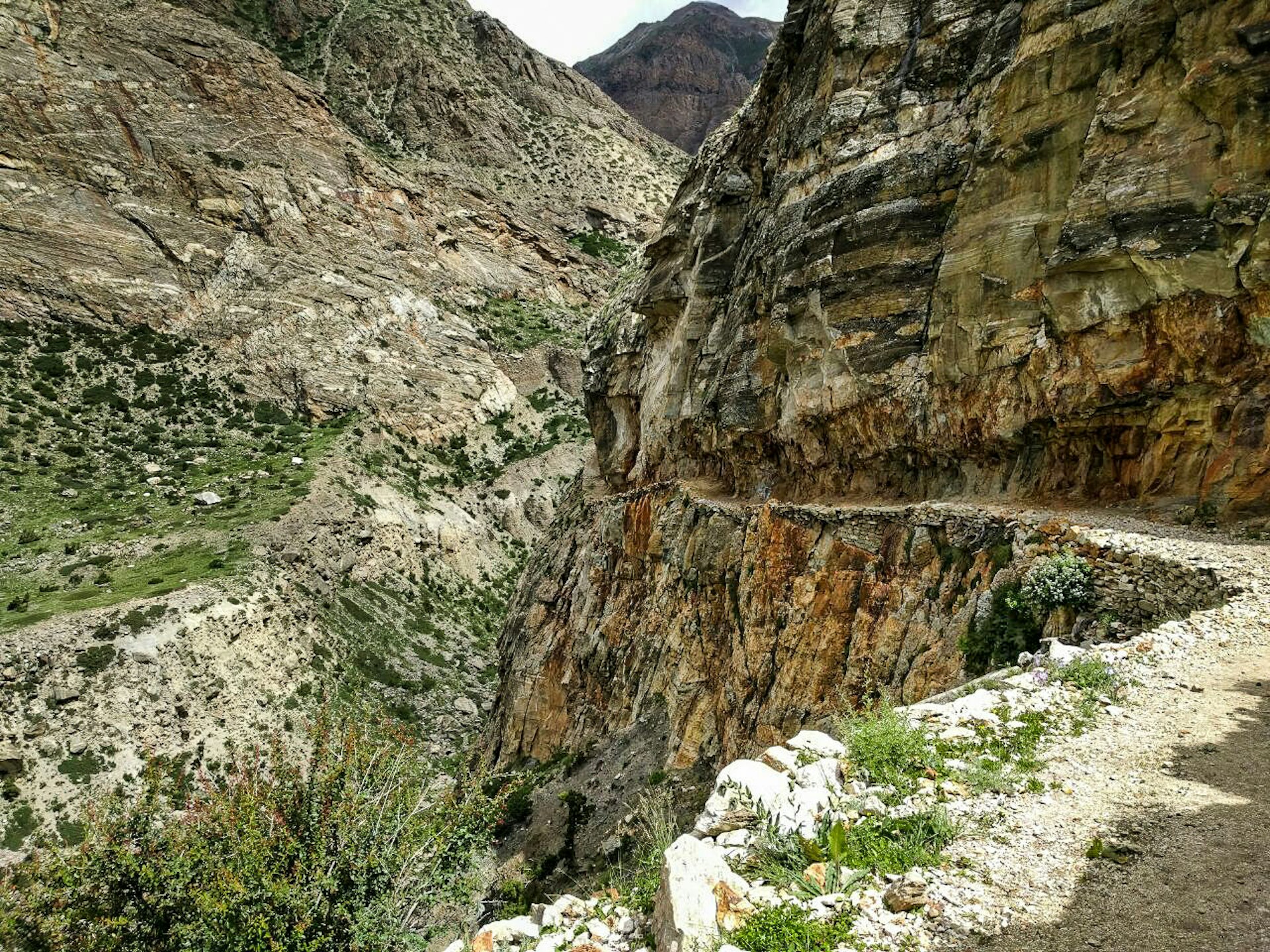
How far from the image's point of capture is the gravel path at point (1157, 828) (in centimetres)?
426

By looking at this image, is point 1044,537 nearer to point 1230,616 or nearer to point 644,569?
point 1230,616

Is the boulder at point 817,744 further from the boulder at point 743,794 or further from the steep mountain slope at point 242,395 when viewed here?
the steep mountain slope at point 242,395

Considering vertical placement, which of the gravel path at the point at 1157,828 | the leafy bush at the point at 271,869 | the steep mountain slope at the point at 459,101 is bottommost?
the leafy bush at the point at 271,869

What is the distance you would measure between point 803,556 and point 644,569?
9.79 m

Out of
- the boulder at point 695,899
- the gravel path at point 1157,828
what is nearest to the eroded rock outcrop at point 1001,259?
the gravel path at point 1157,828

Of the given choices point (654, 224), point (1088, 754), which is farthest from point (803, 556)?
point (654, 224)

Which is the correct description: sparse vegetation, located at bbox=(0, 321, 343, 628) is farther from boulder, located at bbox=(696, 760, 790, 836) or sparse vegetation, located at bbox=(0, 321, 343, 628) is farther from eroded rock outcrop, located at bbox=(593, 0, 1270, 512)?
boulder, located at bbox=(696, 760, 790, 836)

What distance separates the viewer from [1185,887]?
4.51 m

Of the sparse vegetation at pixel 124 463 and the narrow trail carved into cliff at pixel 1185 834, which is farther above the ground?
the narrow trail carved into cliff at pixel 1185 834

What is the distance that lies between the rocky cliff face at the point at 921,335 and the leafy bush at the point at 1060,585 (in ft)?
2.75

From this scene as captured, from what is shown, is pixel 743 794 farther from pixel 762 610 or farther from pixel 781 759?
pixel 762 610

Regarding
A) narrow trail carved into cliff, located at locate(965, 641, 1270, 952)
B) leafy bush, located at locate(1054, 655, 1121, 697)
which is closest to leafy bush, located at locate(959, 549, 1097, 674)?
leafy bush, located at locate(1054, 655, 1121, 697)

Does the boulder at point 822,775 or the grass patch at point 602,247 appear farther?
the grass patch at point 602,247

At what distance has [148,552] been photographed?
38.5 m
